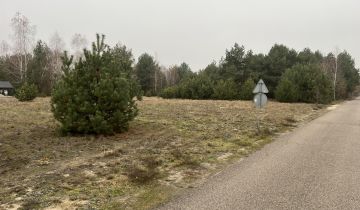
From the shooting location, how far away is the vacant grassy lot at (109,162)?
7.52m

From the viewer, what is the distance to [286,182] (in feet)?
28.4

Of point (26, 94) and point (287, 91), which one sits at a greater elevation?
point (287, 91)

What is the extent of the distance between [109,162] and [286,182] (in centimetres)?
453

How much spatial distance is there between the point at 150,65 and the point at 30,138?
230 feet

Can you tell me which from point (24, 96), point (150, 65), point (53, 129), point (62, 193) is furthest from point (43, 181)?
point (150, 65)

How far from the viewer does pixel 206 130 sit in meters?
17.9

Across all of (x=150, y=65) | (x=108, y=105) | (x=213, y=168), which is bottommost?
(x=213, y=168)

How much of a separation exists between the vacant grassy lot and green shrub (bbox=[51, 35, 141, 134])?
57cm

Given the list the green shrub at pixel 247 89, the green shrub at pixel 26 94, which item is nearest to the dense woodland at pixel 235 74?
the green shrub at pixel 247 89

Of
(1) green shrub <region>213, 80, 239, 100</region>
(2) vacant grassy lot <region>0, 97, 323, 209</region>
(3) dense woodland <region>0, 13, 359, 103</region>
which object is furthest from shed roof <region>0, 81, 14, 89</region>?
(2) vacant grassy lot <region>0, 97, 323, 209</region>

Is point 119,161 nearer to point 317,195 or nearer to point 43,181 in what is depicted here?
point 43,181

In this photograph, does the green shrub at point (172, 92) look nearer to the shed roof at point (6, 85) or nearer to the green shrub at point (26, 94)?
the shed roof at point (6, 85)

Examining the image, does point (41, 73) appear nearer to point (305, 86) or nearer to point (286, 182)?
point (305, 86)

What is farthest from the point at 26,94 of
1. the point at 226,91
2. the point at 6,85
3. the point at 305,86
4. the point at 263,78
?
the point at 6,85
